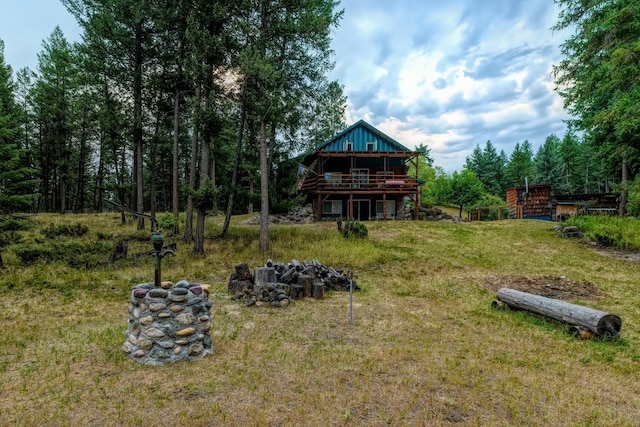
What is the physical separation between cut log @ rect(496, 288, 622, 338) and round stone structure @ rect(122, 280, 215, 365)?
25.4 ft

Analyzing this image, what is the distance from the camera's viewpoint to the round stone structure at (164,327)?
553 cm

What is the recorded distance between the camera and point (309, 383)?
4.84m

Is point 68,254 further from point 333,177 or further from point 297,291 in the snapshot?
point 333,177

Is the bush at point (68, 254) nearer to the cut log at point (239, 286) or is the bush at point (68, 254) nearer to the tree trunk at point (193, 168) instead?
the tree trunk at point (193, 168)

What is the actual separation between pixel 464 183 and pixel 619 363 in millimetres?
31216

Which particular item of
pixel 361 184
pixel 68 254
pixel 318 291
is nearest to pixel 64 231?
pixel 68 254

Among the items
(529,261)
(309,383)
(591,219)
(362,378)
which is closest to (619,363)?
(362,378)

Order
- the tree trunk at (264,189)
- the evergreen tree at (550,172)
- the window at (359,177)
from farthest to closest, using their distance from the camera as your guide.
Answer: the evergreen tree at (550,172) → the window at (359,177) → the tree trunk at (264,189)

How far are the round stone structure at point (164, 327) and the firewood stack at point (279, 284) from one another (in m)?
3.23

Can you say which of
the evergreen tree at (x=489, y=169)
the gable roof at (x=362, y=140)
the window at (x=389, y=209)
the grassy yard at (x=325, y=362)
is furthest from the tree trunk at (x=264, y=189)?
the evergreen tree at (x=489, y=169)

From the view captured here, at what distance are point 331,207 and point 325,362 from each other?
23989 millimetres

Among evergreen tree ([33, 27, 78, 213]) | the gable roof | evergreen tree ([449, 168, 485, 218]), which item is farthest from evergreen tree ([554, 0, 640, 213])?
evergreen tree ([33, 27, 78, 213])

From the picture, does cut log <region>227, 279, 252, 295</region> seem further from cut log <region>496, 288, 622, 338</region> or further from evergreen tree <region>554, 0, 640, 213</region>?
evergreen tree <region>554, 0, 640, 213</region>

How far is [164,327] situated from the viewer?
558 cm
